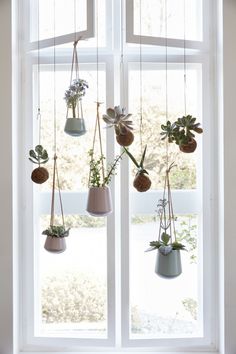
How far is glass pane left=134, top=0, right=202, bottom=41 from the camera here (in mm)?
1959

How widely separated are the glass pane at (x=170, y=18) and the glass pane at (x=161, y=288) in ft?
3.16

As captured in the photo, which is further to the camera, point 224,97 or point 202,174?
point 202,174

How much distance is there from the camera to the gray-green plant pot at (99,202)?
173cm

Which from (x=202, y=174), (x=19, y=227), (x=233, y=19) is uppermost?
(x=233, y=19)

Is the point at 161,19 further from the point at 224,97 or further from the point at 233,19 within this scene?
the point at 224,97

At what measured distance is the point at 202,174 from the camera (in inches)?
77.9

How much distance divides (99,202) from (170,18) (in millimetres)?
1041

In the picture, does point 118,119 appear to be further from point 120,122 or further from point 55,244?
point 55,244

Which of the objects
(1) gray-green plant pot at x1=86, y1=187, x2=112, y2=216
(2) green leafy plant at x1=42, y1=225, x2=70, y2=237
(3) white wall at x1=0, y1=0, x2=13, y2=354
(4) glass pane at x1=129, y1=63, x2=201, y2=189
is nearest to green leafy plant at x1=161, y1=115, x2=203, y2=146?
(4) glass pane at x1=129, y1=63, x2=201, y2=189

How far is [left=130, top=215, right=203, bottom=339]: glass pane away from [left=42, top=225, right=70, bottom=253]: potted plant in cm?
39

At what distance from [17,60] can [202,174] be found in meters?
1.13

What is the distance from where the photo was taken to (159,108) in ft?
6.53

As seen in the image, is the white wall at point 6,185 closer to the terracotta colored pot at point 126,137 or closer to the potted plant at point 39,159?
the potted plant at point 39,159

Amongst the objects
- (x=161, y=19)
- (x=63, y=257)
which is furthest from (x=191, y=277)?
(x=161, y=19)
